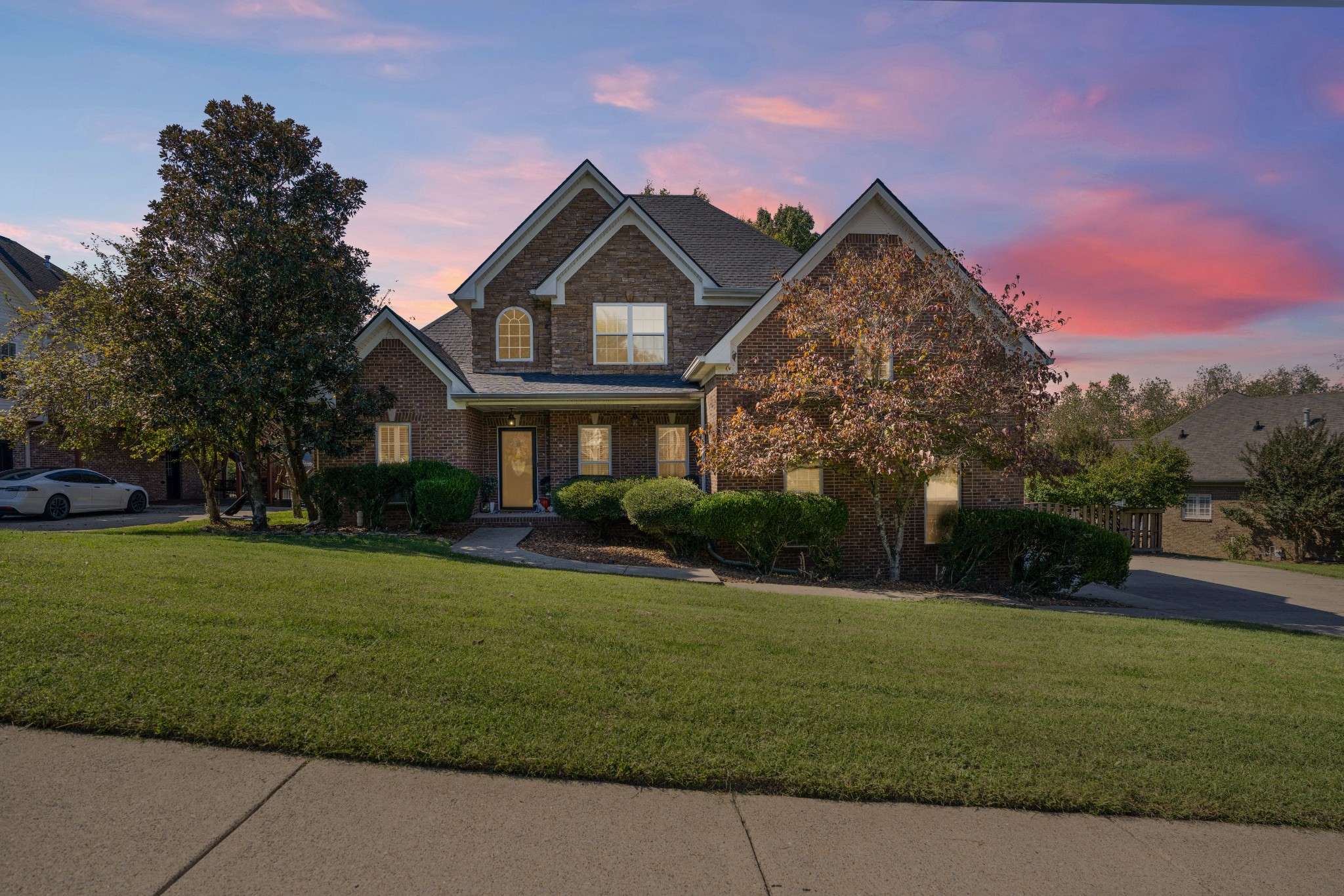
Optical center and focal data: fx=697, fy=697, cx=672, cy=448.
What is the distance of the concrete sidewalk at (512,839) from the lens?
3.12 m

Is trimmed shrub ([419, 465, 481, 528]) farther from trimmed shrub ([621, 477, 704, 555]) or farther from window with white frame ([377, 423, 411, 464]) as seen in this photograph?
trimmed shrub ([621, 477, 704, 555])

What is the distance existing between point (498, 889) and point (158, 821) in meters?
1.79

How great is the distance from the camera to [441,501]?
14891 millimetres

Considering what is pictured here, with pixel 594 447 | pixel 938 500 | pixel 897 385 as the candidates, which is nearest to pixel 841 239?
pixel 897 385

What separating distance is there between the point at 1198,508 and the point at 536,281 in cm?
2905

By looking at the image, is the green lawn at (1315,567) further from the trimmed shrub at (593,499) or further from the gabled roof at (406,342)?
the gabled roof at (406,342)

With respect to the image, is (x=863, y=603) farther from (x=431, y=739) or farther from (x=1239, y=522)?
(x=1239, y=522)

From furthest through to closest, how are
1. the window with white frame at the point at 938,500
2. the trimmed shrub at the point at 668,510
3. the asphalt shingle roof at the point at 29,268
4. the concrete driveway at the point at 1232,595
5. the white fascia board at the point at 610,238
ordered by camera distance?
the asphalt shingle roof at the point at 29,268 → the white fascia board at the point at 610,238 → the window with white frame at the point at 938,500 → the trimmed shrub at the point at 668,510 → the concrete driveway at the point at 1232,595

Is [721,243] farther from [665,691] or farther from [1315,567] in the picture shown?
[1315,567]

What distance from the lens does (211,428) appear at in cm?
1441

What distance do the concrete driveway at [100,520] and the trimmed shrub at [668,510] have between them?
12.3m

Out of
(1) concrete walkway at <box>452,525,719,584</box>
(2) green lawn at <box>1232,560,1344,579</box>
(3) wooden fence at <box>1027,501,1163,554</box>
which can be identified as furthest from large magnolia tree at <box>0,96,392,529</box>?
(2) green lawn at <box>1232,560,1344,579</box>

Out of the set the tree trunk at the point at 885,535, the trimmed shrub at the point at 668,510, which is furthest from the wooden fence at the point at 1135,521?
the trimmed shrub at the point at 668,510

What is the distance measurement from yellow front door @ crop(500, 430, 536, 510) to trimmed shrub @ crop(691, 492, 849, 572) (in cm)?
698
